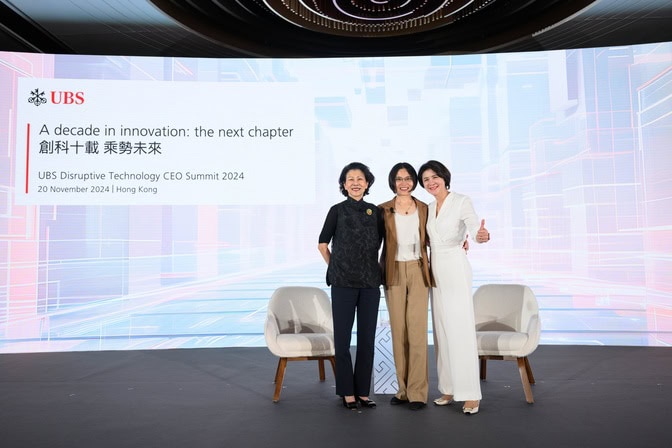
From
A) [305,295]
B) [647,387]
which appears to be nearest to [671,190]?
[647,387]

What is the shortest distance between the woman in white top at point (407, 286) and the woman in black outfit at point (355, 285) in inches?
3.5

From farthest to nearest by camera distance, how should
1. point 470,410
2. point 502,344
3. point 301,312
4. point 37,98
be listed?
point 37,98
point 301,312
point 502,344
point 470,410

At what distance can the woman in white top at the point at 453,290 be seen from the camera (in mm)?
3084

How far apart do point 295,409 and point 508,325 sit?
1.66m

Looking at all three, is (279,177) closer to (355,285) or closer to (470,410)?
(355,285)

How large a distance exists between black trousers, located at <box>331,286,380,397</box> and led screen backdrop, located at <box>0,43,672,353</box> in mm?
2501

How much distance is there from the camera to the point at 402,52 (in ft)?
21.9

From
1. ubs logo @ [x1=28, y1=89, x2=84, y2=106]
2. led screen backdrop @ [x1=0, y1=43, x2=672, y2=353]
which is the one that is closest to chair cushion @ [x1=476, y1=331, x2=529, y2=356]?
led screen backdrop @ [x1=0, y1=43, x2=672, y2=353]

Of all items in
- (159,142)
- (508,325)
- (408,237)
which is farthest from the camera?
(159,142)

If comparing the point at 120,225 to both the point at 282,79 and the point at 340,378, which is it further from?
the point at 340,378

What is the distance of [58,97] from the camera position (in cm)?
545

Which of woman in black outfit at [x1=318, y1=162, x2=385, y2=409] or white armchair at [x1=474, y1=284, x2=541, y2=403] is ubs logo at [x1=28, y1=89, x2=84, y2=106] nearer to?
woman in black outfit at [x1=318, y1=162, x2=385, y2=409]

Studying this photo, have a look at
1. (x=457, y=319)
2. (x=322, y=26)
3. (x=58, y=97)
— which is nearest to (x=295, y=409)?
(x=457, y=319)

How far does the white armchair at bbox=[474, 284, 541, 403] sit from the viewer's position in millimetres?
3391
